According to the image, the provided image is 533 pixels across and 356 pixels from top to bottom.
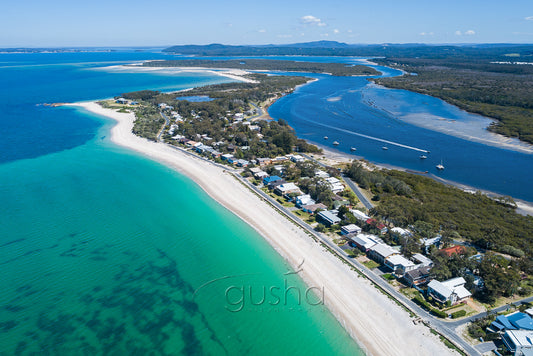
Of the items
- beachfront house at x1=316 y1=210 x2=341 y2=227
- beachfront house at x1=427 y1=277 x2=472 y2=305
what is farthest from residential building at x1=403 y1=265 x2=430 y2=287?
beachfront house at x1=316 y1=210 x2=341 y2=227

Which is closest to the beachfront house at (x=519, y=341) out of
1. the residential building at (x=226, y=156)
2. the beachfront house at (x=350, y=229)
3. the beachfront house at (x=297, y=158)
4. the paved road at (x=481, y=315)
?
the paved road at (x=481, y=315)

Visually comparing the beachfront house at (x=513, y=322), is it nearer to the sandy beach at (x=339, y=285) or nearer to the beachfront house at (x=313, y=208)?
the sandy beach at (x=339, y=285)

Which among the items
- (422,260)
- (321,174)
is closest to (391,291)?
(422,260)

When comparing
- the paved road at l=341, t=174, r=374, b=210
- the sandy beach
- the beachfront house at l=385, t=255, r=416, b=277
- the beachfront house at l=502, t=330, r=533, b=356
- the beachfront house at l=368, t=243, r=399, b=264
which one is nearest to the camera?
the beachfront house at l=502, t=330, r=533, b=356

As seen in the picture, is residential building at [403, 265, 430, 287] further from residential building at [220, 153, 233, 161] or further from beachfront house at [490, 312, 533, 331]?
residential building at [220, 153, 233, 161]

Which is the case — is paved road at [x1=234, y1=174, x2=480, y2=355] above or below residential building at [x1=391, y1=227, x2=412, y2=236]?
below

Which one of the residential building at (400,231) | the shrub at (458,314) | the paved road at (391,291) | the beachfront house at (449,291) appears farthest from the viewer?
the residential building at (400,231)

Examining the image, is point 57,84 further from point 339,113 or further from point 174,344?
Result: point 174,344
